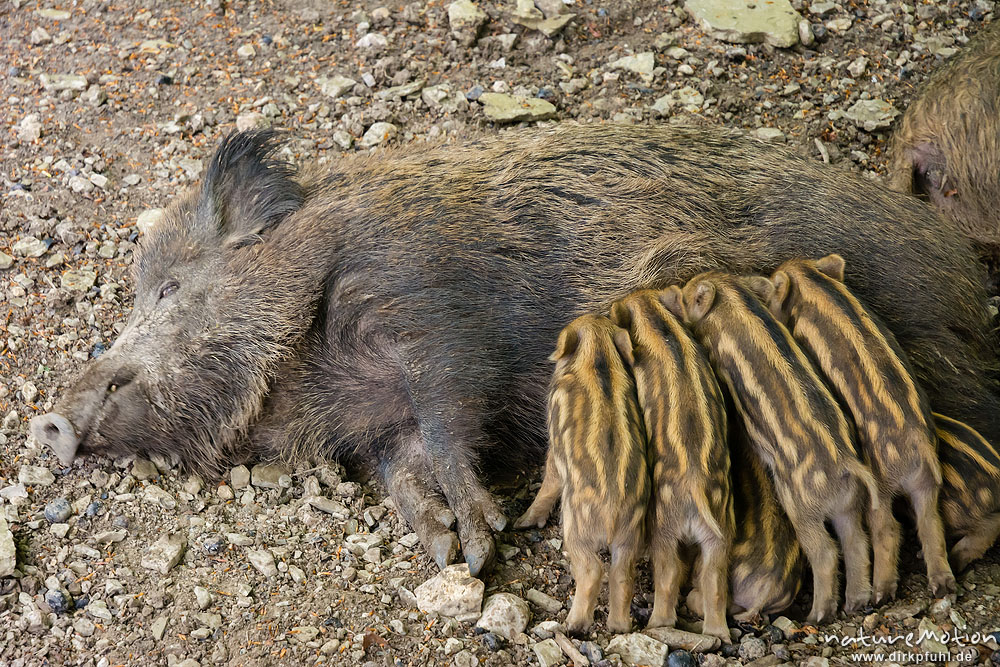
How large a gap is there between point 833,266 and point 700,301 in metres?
0.50

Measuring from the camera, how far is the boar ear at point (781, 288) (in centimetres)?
331

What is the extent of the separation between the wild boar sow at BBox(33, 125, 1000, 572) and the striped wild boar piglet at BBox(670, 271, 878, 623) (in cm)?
62

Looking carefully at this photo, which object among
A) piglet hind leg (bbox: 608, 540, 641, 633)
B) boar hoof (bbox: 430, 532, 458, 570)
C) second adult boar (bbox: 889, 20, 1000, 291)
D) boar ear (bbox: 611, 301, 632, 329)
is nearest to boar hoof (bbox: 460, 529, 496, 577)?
boar hoof (bbox: 430, 532, 458, 570)

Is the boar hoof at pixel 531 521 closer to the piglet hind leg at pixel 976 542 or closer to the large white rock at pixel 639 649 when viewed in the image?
the large white rock at pixel 639 649

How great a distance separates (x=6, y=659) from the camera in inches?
114

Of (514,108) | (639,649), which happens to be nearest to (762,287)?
(639,649)

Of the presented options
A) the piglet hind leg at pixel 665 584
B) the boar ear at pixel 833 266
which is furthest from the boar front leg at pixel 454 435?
the boar ear at pixel 833 266

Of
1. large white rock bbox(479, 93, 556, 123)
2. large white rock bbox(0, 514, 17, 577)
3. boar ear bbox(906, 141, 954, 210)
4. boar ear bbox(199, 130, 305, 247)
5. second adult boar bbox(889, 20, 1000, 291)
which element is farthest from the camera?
large white rock bbox(479, 93, 556, 123)

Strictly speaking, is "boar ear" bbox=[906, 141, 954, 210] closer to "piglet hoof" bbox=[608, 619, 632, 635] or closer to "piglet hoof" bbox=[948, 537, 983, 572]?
"piglet hoof" bbox=[948, 537, 983, 572]

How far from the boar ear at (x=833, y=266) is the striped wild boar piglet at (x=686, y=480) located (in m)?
0.64

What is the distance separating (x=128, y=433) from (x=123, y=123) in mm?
2119

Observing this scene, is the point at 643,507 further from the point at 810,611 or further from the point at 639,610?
the point at 810,611

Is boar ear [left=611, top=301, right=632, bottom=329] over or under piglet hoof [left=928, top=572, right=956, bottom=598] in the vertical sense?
over

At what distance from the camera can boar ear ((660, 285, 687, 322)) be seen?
3.41 meters
